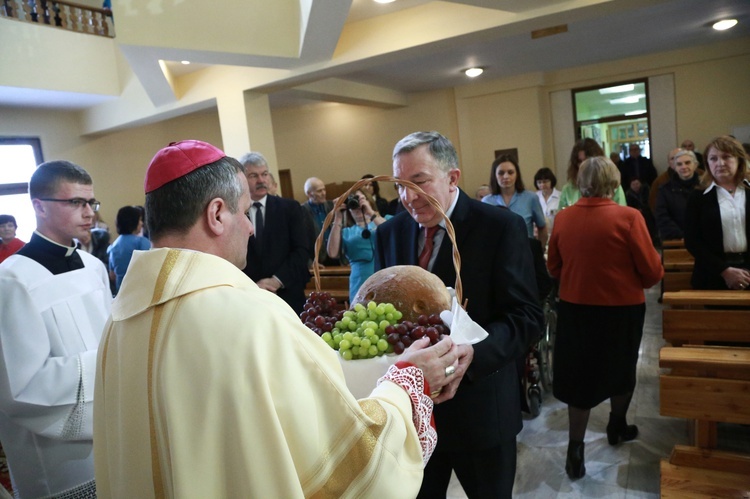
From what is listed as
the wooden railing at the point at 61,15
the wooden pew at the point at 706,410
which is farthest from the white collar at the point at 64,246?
the wooden railing at the point at 61,15

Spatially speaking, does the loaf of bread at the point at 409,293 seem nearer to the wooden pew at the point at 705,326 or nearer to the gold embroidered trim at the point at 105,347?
the gold embroidered trim at the point at 105,347

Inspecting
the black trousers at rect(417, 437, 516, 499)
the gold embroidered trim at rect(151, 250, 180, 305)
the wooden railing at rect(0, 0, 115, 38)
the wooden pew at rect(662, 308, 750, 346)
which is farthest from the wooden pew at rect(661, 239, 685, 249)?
the wooden railing at rect(0, 0, 115, 38)

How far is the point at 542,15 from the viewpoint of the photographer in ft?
16.8

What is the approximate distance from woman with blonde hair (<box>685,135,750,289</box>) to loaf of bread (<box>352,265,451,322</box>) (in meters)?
2.57

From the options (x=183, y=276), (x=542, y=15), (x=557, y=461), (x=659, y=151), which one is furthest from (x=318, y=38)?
(x=659, y=151)

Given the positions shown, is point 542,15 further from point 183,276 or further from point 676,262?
point 183,276

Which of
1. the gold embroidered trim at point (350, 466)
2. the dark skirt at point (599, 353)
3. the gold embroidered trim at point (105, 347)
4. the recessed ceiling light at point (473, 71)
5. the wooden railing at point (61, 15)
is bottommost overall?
the dark skirt at point (599, 353)

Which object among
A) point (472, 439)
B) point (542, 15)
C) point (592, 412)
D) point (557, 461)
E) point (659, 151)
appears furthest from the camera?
point (659, 151)

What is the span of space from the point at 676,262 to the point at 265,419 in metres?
4.58

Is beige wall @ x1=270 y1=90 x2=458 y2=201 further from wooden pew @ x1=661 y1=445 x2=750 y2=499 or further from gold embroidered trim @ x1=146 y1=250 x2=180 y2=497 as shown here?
gold embroidered trim @ x1=146 y1=250 x2=180 y2=497

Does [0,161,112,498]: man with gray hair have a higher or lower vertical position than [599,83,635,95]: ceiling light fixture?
lower

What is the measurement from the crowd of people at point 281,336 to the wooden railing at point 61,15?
5845mm

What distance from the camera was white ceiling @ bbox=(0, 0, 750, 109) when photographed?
205 inches

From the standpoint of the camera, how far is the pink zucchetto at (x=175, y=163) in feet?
3.38
